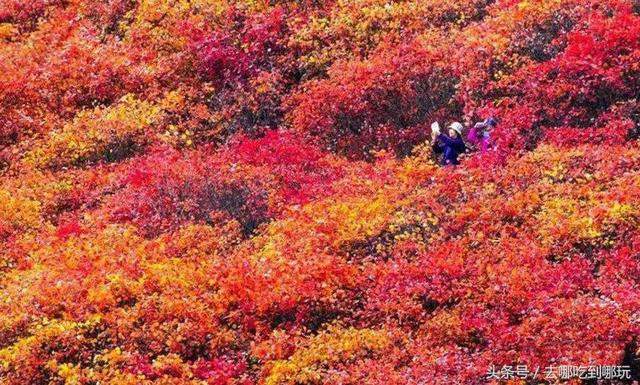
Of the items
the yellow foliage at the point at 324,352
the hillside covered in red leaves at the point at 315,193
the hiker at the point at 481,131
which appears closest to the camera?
the yellow foliage at the point at 324,352

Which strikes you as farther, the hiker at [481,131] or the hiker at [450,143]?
the hiker at [481,131]

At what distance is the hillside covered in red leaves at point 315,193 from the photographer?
15039 millimetres

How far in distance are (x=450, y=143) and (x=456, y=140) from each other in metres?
0.17

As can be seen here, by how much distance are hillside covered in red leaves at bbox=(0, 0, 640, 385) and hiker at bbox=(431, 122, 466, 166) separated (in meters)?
0.55

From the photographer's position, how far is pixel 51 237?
68.8ft

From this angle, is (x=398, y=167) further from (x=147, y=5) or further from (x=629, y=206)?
(x=147, y=5)

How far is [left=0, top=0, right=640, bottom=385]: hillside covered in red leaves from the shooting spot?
592 inches

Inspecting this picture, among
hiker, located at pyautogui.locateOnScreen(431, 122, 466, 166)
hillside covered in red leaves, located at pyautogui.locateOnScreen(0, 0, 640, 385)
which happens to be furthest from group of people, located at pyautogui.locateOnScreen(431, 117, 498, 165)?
hillside covered in red leaves, located at pyautogui.locateOnScreen(0, 0, 640, 385)

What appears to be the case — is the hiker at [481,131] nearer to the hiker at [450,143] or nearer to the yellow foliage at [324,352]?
the hiker at [450,143]

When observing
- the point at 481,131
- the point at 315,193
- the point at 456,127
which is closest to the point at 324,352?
the point at 315,193

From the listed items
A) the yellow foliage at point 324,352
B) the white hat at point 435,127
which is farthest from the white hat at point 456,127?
the yellow foliage at point 324,352

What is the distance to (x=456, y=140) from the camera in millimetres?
22000

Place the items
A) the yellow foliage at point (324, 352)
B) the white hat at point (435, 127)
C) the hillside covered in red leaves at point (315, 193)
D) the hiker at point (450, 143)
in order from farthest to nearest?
the white hat at point (435, 127), the hiker at point (450, 143), the hillside covered in red leaves at point (315, 193), the yellow foliage at point (324, 352)

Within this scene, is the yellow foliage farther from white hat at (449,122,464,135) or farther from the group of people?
white hat at (449,122,464,135)
